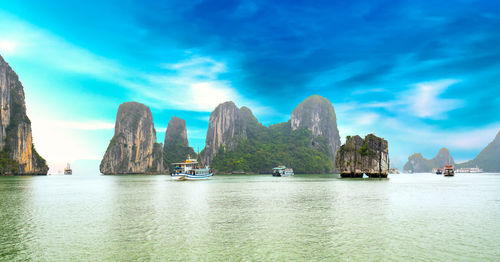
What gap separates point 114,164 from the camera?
180 m

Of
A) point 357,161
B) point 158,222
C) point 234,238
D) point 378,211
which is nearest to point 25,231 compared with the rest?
point 158,222

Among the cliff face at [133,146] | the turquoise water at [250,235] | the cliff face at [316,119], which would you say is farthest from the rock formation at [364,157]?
the cliff face at [133,146]

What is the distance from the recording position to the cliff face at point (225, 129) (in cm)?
18812

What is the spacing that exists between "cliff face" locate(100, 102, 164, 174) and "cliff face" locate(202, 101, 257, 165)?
3415 centimetres

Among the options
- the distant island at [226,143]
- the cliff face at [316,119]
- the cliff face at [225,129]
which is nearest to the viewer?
the distant island at [226,143]

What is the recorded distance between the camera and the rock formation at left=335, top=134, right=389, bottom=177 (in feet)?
302

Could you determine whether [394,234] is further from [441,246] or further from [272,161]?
[272,161]

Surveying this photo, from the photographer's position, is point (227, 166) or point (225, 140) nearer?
point (227, 166)

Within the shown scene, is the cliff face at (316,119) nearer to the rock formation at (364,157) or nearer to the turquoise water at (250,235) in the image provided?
the rock formation at (364,157)

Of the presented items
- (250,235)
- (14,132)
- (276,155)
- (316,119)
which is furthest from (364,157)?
(14,132)

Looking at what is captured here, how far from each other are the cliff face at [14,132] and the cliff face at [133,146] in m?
41.8

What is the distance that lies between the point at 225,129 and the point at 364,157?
109848mm

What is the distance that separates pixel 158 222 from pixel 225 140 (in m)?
169

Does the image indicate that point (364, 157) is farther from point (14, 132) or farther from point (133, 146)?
point (133, 146)
